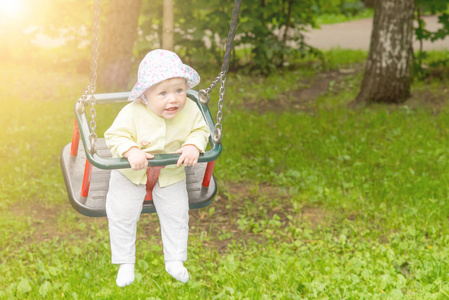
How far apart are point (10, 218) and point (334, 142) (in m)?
3.18

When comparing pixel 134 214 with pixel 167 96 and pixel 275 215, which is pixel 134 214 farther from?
pixel 275 215

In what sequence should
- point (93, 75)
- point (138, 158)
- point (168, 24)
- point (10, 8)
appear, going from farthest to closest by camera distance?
point (10, 8), point (168, 24), point (93, 75), point (138, 158)

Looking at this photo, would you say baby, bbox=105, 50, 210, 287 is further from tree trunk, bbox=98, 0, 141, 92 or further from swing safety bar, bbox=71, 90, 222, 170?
tree trunk, bbox=98, 0, 141, 92

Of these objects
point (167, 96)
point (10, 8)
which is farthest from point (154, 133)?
point (10, 8)

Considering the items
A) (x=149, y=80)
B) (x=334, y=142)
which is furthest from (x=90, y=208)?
(x=334, y=142)

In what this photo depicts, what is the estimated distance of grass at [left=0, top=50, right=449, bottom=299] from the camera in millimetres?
3760

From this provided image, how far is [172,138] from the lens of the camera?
7.97 ft

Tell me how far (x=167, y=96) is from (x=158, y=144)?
0.21 metres

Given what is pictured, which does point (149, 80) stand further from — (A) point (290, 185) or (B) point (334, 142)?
(B) point (334, 142)

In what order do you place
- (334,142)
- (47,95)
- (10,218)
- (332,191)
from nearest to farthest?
1. (10,218)
2. (332,191)
3. (334,142)
4. (47,95)

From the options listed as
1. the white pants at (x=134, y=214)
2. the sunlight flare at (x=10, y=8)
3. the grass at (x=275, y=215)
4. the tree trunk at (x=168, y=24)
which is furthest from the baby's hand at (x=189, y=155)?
the sunlight flare at (x=10, y=8)

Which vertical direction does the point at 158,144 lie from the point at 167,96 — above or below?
below

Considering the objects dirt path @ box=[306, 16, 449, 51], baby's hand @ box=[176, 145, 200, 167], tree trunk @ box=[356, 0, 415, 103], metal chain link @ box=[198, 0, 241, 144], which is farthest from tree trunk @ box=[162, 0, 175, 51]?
dirt path @ box=[306, 16, 449, 51]

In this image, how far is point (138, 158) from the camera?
2143 mm
